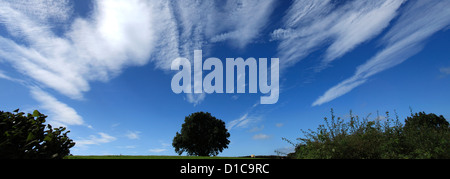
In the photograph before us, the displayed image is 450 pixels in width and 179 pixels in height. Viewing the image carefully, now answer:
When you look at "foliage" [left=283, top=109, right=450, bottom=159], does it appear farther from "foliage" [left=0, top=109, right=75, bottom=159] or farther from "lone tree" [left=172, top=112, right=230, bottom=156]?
"lone tree" [left=172, top=112, right=230, bottom=156]

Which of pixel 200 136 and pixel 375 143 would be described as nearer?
pixel 375 143

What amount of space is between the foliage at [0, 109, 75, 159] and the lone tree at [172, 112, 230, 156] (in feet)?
99.5

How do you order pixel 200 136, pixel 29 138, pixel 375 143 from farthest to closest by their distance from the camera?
1. pixel 200 136
2. pixel 375 143
3. pixel 29 138

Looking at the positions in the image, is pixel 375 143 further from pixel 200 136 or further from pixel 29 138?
pixel 200 136

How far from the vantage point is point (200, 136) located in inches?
1405

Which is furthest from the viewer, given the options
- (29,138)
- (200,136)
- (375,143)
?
(200,136)

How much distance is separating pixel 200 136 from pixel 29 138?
31.8 meters

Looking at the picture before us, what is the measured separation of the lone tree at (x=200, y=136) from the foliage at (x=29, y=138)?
30332 mm

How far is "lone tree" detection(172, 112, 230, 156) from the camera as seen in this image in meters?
35.3

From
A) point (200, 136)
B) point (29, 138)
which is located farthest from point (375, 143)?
point (200, 136)

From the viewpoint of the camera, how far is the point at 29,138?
4418 millimetres

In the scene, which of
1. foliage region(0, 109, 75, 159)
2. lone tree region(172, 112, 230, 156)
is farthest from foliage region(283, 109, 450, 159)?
lone tree region(172, 112, 230, 156)
